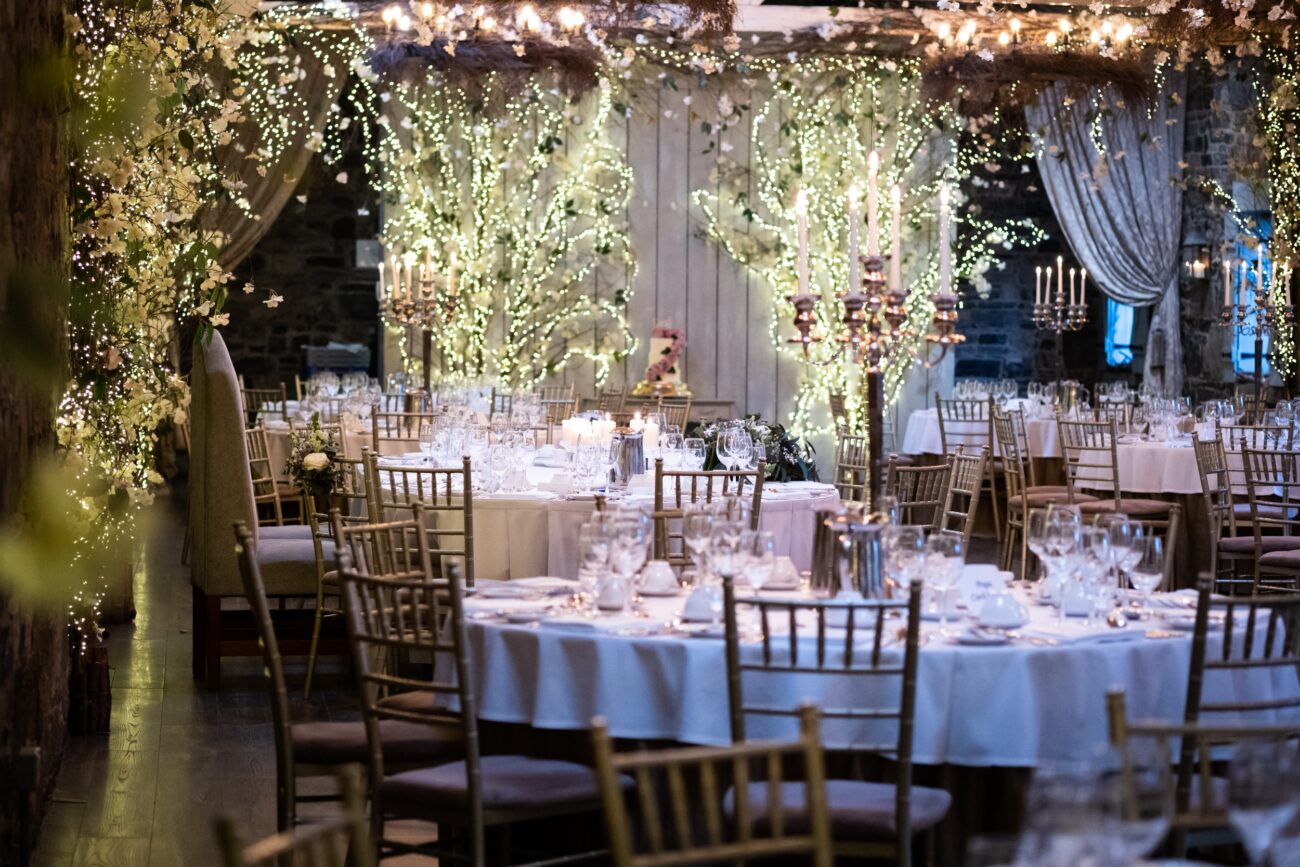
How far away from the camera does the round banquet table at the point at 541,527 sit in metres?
6.91

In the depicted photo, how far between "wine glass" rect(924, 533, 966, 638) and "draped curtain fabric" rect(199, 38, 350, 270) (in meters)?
8.60

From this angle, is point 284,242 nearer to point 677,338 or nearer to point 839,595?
point 677,338

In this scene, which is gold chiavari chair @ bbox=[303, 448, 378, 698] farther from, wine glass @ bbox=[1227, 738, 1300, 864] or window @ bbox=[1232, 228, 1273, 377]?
window @ bbox=[1232, 228, 1273, 377]

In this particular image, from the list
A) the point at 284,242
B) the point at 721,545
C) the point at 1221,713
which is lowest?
the point at 1221,713

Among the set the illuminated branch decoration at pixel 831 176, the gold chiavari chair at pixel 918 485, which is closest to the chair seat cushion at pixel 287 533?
the gold chiavari chair at pixel 918 485

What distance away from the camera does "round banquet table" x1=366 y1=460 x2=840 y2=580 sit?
6.91 meters

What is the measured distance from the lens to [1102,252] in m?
13.6

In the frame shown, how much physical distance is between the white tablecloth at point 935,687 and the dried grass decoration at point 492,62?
324 inches

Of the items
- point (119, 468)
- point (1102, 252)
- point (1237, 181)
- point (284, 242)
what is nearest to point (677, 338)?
point (1102, 252)

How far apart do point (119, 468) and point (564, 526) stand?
1691mm

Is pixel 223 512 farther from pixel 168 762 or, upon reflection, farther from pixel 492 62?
pixel 492 62

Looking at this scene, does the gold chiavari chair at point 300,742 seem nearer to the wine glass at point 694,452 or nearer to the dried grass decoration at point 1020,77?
the wine glass at point 694,452

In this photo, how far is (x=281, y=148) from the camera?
12109 millimetres

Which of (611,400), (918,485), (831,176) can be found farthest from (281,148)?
(918,485)
